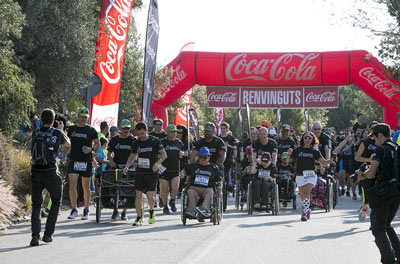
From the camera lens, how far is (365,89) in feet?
105

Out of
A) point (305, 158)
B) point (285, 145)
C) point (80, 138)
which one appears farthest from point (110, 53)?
point (305, 158)

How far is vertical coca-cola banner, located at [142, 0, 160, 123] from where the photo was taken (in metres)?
21.3

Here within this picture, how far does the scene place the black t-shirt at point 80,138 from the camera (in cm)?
1438

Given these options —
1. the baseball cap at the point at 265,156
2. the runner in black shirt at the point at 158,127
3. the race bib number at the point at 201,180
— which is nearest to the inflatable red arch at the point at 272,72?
the runner in black shirt at the point at 158,127

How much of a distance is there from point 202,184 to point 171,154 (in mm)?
2388

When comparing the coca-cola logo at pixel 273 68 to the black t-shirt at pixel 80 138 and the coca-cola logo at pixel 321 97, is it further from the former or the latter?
the black t-shirt at pixel 80 138

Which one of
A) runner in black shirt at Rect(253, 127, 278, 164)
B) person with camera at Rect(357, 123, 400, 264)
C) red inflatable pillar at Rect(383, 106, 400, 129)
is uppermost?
red inflatable pillar at Rect(383, 106, 400, 129)

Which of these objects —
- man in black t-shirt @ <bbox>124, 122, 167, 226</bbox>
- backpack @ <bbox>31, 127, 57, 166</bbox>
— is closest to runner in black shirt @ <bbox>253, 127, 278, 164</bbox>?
man in black t-shirt @ <bbox>124, 122, 167, 226</bbox>

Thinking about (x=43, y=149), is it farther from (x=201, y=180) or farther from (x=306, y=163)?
(x=306, y=163)

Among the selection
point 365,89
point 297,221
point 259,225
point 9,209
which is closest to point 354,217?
point 297,221

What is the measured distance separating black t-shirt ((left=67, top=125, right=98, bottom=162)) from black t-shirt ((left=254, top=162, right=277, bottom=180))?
4.10m

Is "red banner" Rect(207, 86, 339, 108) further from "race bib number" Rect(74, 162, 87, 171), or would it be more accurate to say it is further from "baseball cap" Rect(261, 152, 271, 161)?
"race bib number" Rect(74, 162, 87, 171)

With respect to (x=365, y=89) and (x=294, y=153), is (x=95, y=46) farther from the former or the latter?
(x=365, y=89)

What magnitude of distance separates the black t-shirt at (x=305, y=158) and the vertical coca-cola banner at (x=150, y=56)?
20.7 ft
